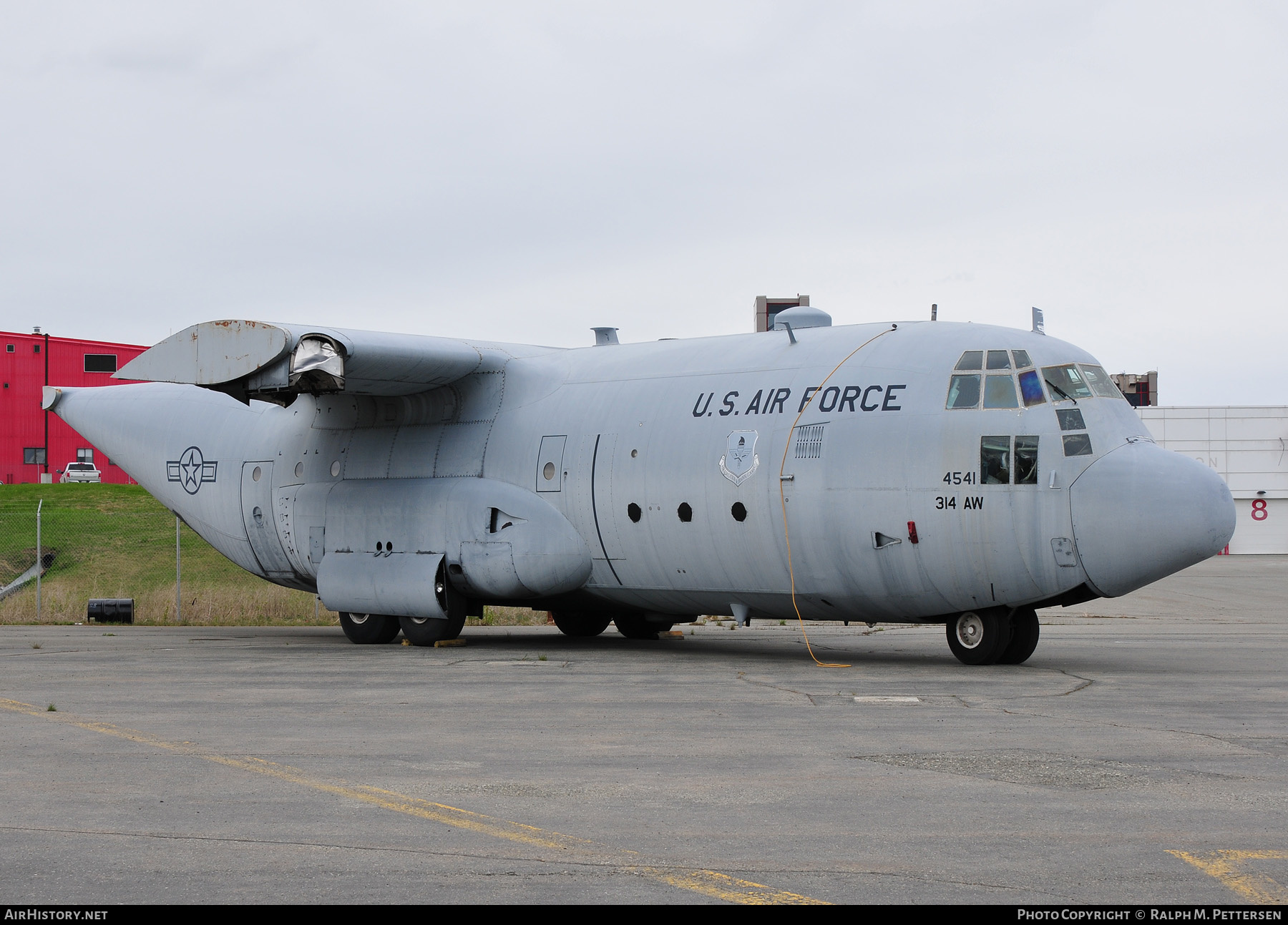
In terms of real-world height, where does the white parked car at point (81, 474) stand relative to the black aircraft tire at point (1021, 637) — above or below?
above

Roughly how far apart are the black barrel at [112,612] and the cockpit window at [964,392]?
60.4 ft

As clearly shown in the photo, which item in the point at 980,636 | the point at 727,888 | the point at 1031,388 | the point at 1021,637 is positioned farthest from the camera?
the point at 1021,637

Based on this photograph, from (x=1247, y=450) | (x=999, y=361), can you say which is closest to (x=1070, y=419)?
(x=999, y=361)

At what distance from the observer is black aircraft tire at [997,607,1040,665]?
51.7 feet

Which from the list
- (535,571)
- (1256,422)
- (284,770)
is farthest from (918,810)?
(1256,422)

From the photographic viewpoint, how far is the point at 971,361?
15.3 m

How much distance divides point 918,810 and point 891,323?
1024 cm

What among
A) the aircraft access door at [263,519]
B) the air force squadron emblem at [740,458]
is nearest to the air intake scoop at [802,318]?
the air force squadron emblem at [740,458]

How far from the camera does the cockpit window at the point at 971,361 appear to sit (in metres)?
15.3

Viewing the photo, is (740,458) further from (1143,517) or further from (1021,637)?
(1143,517)

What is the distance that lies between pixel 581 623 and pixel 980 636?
8324 millimetres

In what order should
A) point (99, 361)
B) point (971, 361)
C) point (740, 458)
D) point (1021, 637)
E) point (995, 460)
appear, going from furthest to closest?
point (99, 361), point (740, 458), point (1021, 637), point (971, 361), point (995, 460)

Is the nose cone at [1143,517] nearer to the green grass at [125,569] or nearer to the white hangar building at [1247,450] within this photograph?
the green grass at [125,569]

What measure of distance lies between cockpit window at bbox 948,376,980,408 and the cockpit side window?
7.4 inches
